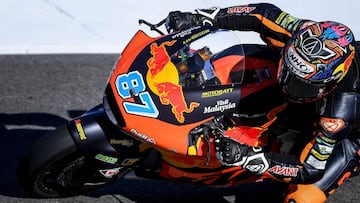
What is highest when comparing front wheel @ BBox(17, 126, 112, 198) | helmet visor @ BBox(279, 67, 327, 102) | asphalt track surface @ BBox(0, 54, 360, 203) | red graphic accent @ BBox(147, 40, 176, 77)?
red graphic accent @ BBox(147, 40, 176, 77)

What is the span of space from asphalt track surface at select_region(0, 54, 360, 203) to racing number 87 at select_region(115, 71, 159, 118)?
1.28 m

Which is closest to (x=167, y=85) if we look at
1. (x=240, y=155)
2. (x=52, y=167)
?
(x=240, y=155)

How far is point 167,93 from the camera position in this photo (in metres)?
4.28

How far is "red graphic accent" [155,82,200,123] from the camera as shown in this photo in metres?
4.27

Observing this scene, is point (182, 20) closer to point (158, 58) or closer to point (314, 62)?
point (158, 58)

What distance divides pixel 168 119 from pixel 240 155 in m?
0.47

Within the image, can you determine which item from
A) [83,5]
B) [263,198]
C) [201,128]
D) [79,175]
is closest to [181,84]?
[201,128]

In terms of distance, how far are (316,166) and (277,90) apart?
0.50 metres

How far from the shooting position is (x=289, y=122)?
4965 mm

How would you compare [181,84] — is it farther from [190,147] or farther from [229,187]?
[229,187]

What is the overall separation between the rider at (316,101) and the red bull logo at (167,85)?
0.29 metres

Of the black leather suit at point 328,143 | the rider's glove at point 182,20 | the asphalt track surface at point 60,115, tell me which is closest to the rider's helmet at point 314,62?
the black leather suit at point 328,143

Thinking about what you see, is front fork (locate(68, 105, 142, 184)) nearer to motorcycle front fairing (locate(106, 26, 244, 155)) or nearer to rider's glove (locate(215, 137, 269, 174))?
motorcycle front fairing (locate(106, 26, 244, 155))

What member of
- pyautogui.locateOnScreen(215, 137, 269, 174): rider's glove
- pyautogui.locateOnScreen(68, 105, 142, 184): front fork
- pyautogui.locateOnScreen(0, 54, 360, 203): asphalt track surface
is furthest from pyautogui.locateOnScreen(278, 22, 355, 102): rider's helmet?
pyautogui.locateOnScreen(0, 54, 360, 203): asphalt track surface
